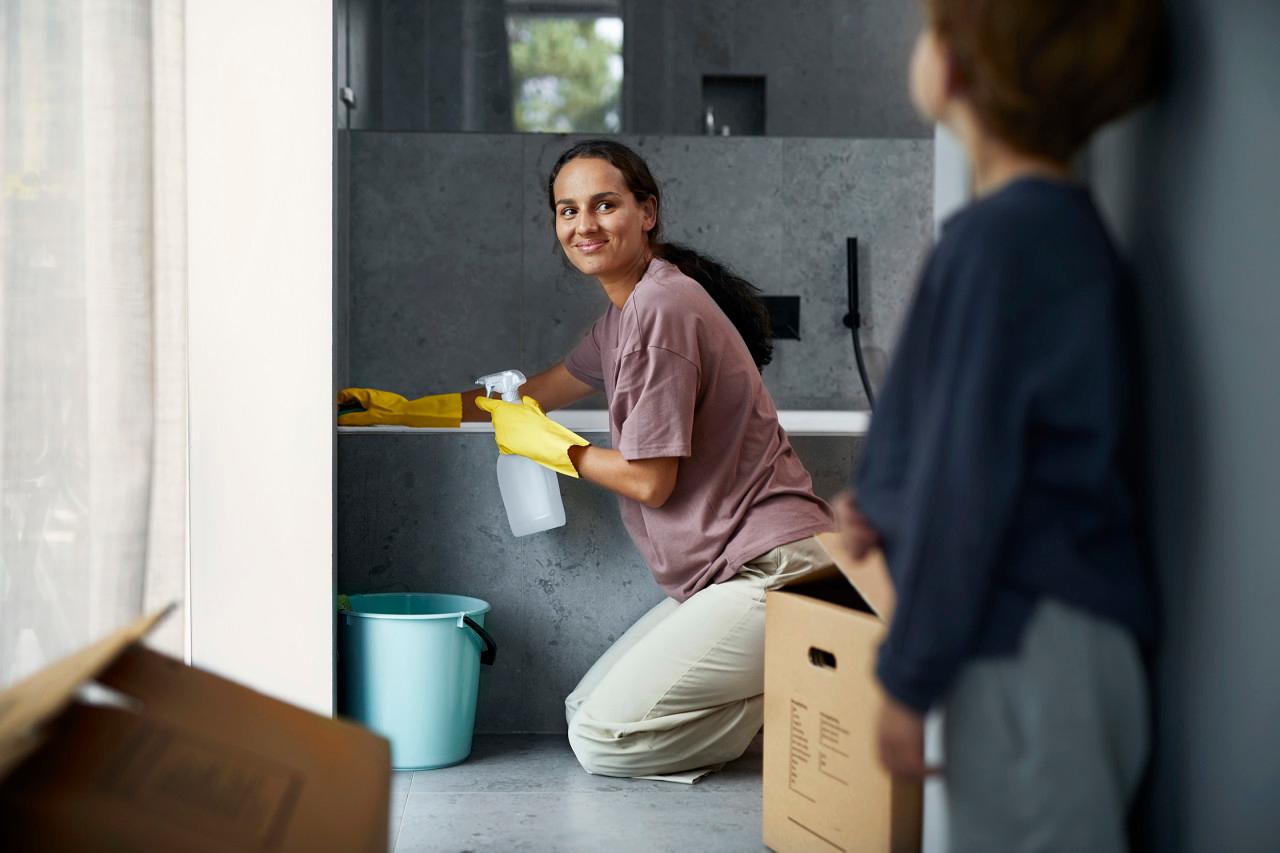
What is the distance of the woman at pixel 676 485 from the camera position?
77.0 inches

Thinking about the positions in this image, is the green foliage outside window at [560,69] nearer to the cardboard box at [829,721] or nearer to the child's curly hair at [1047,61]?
the cardboard box at [829,721]

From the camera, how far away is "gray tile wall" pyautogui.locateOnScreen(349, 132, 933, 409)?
3.94 meters

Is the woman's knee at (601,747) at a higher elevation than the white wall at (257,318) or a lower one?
lower

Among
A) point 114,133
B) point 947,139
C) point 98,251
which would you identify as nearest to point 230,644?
point 98,251

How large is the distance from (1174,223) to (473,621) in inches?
57.6

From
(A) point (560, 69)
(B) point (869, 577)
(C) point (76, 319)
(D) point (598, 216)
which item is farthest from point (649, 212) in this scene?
(A) point (560, 69)

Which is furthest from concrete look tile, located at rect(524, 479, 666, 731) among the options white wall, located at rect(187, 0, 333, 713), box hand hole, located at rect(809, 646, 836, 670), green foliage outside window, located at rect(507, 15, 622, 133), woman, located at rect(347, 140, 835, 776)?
green foliage outside window, located at rect(507, 15, 622, 133)

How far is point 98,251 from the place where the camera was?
1.49m

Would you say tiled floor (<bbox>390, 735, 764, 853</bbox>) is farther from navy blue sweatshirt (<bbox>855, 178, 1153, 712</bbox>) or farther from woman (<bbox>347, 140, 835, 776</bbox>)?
navy blue sweatshirt (<bbox>855, 178, 1153, 712</bbox>)

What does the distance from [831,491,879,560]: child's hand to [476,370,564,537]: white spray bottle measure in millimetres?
1305

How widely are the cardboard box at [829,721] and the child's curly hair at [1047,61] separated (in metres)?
0.69

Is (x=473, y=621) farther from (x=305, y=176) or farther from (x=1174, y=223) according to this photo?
(x=1174, y=223)

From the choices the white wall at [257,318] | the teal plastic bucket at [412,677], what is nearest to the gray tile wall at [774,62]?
the white wall at [257,318]

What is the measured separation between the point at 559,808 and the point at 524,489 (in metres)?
0.60
